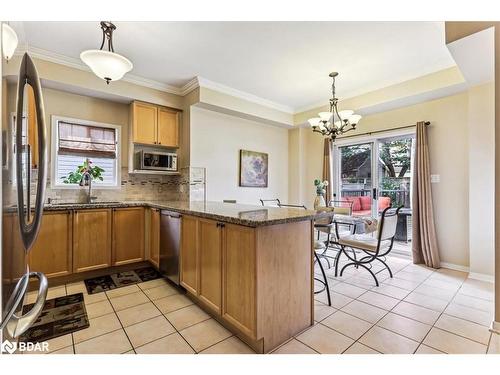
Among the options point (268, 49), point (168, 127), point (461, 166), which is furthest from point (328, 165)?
point (168, 127)

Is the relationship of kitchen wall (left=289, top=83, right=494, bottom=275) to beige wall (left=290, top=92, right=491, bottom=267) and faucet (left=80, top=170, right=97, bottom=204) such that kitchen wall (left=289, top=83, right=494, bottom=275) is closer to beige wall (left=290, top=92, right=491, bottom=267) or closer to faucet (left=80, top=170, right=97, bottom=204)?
beige wall (left=290, top=92, right=491, bottom=267)

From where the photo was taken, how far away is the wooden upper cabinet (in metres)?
3.58

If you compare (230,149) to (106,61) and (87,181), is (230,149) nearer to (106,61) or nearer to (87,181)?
(87,181)

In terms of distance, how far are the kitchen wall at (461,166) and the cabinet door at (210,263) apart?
3287 mm

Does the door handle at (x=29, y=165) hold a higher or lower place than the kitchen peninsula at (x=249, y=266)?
higher

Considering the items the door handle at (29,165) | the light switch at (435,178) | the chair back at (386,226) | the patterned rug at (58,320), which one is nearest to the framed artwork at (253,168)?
the chair back at (386,226)

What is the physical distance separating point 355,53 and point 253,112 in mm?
1917

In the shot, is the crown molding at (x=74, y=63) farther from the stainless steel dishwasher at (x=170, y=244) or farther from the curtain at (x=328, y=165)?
the curtain at (x=328, y=165)

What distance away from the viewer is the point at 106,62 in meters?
2.08

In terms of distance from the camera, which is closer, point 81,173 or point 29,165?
point 29,165

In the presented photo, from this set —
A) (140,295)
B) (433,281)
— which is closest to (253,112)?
(140,295)

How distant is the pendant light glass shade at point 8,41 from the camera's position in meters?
0.78

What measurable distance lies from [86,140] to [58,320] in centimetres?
245

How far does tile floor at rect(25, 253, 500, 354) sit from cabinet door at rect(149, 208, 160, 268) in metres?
0.31
